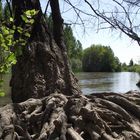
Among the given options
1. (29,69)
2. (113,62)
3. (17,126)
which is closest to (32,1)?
(29,69)

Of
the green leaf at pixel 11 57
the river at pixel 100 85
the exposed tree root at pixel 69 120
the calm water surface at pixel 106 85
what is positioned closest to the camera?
the green leaf at pixel 11 57

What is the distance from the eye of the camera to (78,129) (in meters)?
6.17

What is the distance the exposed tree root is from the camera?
233 inches

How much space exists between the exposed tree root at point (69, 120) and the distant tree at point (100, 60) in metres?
90.3

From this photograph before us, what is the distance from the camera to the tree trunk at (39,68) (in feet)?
27.0

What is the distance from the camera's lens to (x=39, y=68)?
8336 millimetres

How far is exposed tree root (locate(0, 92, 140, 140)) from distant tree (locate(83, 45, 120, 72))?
90.3m

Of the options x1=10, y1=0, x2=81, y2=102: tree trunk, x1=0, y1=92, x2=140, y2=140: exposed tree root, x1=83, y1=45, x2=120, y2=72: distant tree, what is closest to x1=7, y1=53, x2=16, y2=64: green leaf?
x1=0, y1=92, x2=140, y2=140: exposed tree root

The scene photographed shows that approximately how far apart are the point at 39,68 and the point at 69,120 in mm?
2138

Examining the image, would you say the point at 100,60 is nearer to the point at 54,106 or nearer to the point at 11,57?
the point at 54,106

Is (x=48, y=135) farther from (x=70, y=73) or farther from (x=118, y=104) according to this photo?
(x=70, y=73)

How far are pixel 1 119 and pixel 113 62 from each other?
97337 mm

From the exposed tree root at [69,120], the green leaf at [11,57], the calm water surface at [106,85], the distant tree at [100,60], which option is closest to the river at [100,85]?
the calm water surface at [106,85]

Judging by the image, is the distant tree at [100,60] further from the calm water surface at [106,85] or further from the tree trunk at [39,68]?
the tree trunk at [39,68]
